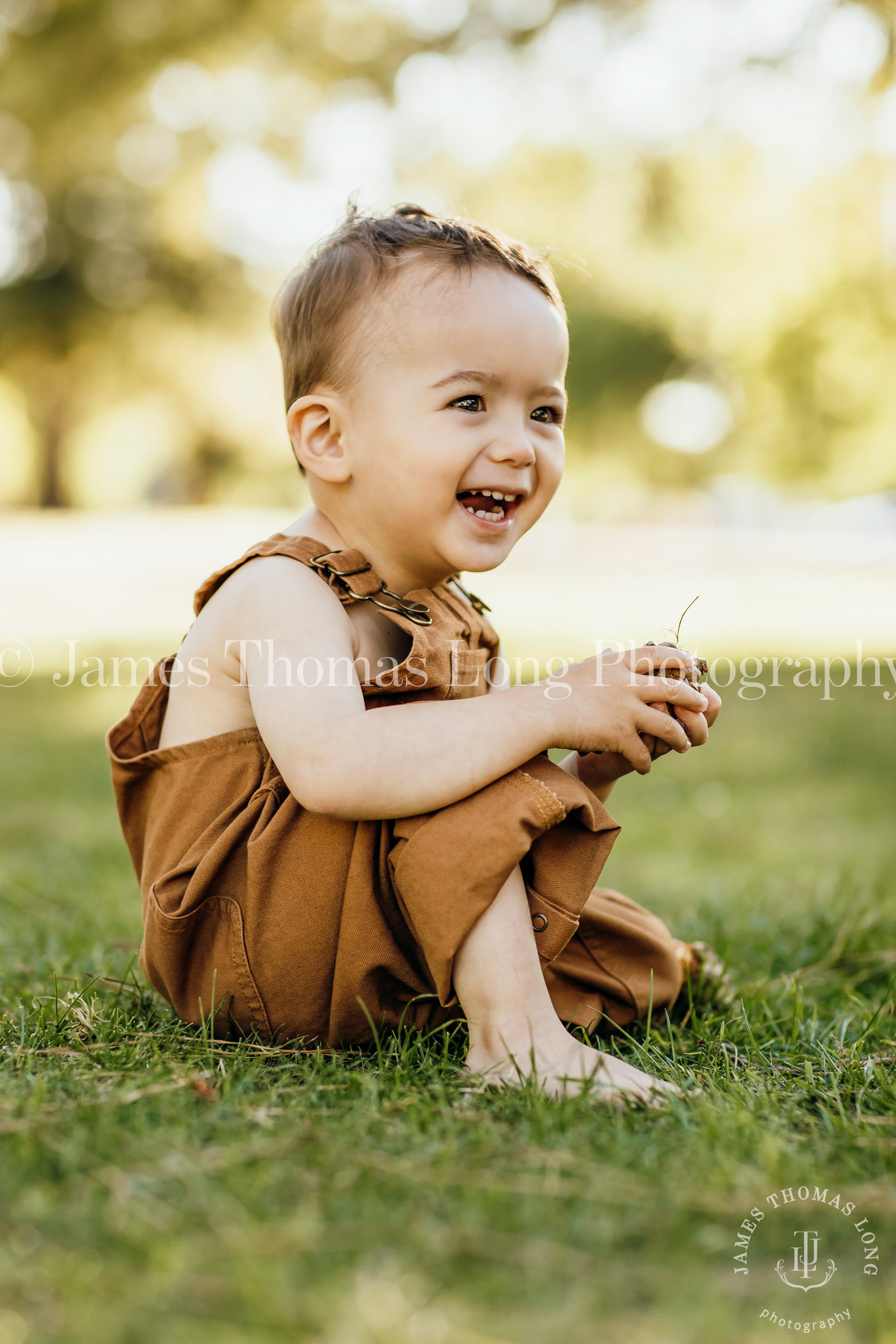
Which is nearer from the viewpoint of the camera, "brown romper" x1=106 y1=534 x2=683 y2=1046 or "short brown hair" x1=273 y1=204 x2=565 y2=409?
"brown romper" x1=106 y1=534 x2=683 y2=1046

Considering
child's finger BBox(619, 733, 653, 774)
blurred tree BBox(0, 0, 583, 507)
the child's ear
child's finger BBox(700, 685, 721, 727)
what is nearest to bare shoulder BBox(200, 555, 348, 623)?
the child's ear

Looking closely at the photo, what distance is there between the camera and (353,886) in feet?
5.50

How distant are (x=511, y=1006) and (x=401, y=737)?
1.31 ft

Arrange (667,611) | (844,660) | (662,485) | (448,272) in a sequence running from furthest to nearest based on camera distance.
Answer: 1. (662,485)
2. (667,611)
3. (844,660)
4. (448,272)

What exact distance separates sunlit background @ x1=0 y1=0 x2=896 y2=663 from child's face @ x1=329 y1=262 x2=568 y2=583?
430mm

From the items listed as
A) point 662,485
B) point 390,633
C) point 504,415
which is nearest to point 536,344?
point 504,415

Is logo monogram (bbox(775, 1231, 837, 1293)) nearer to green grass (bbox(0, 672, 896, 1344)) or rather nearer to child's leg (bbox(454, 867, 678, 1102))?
green grass (bbox(0, 672, 896, 1344))

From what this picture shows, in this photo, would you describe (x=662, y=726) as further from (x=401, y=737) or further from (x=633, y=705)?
(x=401, y=737)

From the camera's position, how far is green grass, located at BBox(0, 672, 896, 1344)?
1.01 m

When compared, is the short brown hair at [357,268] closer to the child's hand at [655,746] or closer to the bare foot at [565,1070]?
the child's hand at [655,746]

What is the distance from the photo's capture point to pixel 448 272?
1.87 m

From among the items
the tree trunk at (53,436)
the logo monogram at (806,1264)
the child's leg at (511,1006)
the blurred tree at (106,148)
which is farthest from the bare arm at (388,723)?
the tree trunk at (53,436)

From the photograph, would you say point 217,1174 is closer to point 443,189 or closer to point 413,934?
point 413,934

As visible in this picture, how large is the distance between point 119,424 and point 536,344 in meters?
27.5
